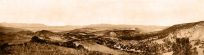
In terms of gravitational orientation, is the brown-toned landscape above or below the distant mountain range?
below

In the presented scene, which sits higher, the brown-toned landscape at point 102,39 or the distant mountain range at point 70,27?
the distant mountain range at point 70,27

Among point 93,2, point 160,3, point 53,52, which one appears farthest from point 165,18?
point 53,52

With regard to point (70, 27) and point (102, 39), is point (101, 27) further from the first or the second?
point (70, 27)

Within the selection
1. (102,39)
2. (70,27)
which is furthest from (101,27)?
(70,27)

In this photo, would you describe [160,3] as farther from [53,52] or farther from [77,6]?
[53,52]

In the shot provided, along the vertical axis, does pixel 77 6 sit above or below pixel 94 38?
above
